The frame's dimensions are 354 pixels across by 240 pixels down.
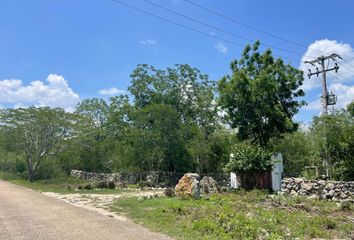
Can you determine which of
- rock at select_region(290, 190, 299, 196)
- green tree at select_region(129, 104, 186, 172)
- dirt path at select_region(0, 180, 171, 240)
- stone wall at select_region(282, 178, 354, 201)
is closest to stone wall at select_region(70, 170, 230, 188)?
green tree at select_region(129, 104, 186, 172)

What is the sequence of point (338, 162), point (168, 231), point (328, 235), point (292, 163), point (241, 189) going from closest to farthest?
1. point (328, 235)
2. point (168, 231)
3. point (241, 189)
4. point (338, 162)
5. point (292, 163)

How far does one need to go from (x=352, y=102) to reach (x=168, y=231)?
16170 mm

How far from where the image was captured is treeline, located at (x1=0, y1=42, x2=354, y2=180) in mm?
22047

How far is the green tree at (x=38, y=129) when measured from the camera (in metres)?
35.9

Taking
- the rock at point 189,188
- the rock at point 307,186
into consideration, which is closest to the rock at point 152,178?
the rock at point 189,188

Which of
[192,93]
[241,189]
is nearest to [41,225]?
[241,189]

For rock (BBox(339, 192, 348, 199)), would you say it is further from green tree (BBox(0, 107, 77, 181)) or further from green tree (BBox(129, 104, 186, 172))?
green tree (BBox(0, 107, 77, 181))

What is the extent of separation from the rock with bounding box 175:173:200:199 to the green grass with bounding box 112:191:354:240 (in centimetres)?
214

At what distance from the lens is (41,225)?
Result: 10.6 m

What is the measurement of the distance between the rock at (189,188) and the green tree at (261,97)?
23.5 feet

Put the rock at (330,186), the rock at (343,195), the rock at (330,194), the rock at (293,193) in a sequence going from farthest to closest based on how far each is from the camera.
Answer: the rock at (293,193), the rock at (330,186), the rock at (330,194), the rock at (343,195)

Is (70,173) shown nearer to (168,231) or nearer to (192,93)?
(192,93)

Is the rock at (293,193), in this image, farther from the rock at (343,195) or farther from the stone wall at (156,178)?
the stone wall at (156,178)

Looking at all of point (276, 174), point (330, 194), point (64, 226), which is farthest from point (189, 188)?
point (64, 226)
